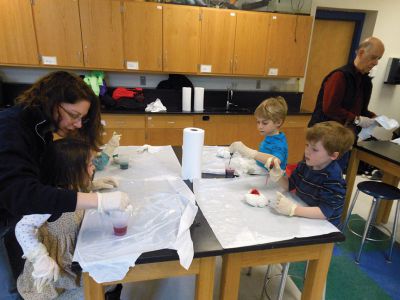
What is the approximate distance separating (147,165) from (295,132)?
2578mm

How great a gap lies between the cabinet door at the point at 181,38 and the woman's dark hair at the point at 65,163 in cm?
241

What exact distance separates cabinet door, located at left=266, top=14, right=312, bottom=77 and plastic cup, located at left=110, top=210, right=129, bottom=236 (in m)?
3.04

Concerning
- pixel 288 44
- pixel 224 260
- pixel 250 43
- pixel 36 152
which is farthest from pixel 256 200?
pixel 288 44

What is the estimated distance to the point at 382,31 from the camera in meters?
3.87

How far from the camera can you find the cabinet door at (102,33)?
9.63ft

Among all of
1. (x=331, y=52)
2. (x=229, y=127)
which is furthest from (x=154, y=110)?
(x=331, y=52)

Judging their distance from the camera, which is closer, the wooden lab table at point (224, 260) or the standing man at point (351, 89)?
the wooden lab table at point (224, 260)

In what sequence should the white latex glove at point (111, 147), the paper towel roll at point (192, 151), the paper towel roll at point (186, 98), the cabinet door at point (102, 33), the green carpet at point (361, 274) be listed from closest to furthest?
the paper towel roll at point (192, 151), the white latex glove at point (111, 147), the green carpet at point (361, 274), the cabinet door at point (102, 33), the paper towel roll at point (186, 98)

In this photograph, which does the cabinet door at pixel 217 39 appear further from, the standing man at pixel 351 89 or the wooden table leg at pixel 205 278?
the wooden table leg at pixel 205 278

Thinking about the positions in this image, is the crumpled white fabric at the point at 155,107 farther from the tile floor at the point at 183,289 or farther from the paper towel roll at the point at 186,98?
the tile floor at the point at 183,289

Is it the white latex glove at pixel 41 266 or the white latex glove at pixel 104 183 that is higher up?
the white latex glove at pixel 104 183

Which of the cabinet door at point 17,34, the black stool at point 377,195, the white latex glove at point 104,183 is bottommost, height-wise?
the black stool at point 377,195

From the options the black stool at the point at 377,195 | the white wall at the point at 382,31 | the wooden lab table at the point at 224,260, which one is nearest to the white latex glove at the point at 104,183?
the wooden lab table at the point at 224,260

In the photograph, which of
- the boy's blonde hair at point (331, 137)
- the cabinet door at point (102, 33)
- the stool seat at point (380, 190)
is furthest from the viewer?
the cabinet door at point (102, 33)
